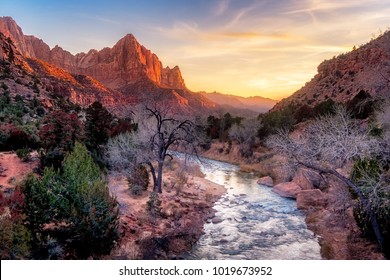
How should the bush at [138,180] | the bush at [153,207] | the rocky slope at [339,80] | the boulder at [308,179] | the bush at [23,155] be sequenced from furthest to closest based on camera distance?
the rocky slope at [339,80]
the boulder at [308,179]
the bush at [138,180]
the bush at [23,155]
the bush at [153,207]

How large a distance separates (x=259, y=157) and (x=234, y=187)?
9.52 meters

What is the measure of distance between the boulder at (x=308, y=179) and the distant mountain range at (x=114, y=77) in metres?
4.02

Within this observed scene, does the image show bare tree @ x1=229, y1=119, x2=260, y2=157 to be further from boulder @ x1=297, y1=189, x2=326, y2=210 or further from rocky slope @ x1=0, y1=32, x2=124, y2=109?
boulder @ x1=297, y1=189, x2=326, y2=210

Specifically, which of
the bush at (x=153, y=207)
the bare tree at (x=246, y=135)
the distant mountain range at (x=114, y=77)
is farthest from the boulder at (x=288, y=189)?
the bare tree at (x=246, y=135)

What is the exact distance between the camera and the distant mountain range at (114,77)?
10.2 m

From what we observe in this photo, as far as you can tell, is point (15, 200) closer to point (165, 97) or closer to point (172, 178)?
point (165, 97)

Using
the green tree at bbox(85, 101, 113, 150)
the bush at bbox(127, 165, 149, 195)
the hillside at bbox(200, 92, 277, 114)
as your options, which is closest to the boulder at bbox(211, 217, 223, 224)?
the bush at bbox(127, 165, 149, 195)

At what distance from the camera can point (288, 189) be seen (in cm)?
1689

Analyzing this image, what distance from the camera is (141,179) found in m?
13.9

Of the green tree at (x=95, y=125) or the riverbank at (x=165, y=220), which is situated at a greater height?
the green tree at (x=95, y=125)

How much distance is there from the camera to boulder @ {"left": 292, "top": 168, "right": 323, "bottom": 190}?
16672mm

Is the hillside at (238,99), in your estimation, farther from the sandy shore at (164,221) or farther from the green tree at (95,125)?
the green tree at (95,125)

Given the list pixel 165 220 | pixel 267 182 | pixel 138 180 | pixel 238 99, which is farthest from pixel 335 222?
pixel 267 182

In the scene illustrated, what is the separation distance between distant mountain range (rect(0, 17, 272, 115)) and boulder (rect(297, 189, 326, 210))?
4436 millimetres
